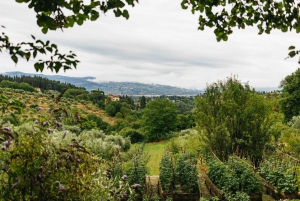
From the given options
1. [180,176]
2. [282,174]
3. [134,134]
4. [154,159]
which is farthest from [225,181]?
[134,134]

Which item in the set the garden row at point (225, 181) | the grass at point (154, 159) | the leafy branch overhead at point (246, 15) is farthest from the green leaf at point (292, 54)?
the grass at point (154, 159)

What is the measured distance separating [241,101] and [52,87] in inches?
4017

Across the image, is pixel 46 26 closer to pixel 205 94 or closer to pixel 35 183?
pixel 35 183

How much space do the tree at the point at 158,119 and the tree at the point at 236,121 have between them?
30559mm

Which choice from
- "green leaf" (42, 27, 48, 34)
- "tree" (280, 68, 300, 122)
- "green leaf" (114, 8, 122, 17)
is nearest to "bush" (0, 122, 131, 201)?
"green leaf" (42, 27, 48, 34)

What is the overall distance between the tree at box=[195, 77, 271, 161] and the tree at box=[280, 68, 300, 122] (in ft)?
59.3

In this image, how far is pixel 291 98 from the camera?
92.7ft

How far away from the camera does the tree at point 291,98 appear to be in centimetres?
2812

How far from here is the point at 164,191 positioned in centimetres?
841

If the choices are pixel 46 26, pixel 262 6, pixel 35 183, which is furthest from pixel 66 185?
pixel 262 6

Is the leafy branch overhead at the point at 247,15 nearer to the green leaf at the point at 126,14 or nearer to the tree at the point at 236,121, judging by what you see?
the green leaf at the point at 126,14

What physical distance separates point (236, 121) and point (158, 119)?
32.0 m

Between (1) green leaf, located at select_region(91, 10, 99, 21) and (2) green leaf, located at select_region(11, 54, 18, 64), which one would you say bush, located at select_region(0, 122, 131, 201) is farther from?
(1) green leaf, located at select_region(91, 10, 99, 21)

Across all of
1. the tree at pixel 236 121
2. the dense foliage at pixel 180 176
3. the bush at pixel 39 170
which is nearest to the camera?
the bush at pixel 39 170
